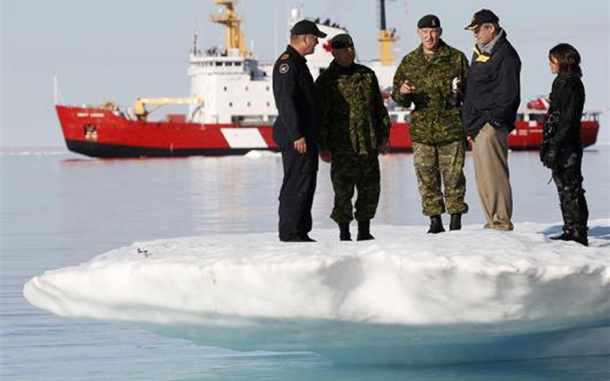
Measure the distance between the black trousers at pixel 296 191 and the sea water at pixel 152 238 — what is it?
790mm

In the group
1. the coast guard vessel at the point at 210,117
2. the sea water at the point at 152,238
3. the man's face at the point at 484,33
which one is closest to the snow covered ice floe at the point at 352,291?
the sea water at the point at 152,238

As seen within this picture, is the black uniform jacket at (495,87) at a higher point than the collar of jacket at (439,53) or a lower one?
lower

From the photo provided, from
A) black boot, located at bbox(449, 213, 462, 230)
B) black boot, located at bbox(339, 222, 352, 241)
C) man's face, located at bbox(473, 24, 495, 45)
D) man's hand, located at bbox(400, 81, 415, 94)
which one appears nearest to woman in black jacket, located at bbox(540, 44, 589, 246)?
man's face, located at bbox(473, 24, 495, 45)

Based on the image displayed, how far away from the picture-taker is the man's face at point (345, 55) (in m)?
7.00

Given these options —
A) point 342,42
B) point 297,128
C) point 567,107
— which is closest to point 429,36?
point 342,42

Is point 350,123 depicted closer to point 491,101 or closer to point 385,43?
point 491,101

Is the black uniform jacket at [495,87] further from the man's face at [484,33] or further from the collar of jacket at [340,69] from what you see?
the collar of jacket at [340,69]

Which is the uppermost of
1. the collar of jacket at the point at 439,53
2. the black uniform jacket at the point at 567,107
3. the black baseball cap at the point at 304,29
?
the black baseball cap at the point at 304,29

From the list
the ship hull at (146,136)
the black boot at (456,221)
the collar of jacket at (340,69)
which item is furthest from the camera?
the ship hull at (146,136)

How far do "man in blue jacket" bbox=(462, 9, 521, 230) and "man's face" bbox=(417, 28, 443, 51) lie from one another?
7.4 inches

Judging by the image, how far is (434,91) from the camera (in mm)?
7316

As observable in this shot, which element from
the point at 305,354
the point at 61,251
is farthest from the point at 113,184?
the point at 305,354

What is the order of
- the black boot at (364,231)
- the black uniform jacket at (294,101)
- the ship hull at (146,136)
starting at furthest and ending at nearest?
the ship hull at (146,136) < the black boot at (364,231) < the black uniform jacket at (294,101)

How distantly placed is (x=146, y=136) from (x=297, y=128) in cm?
6041
